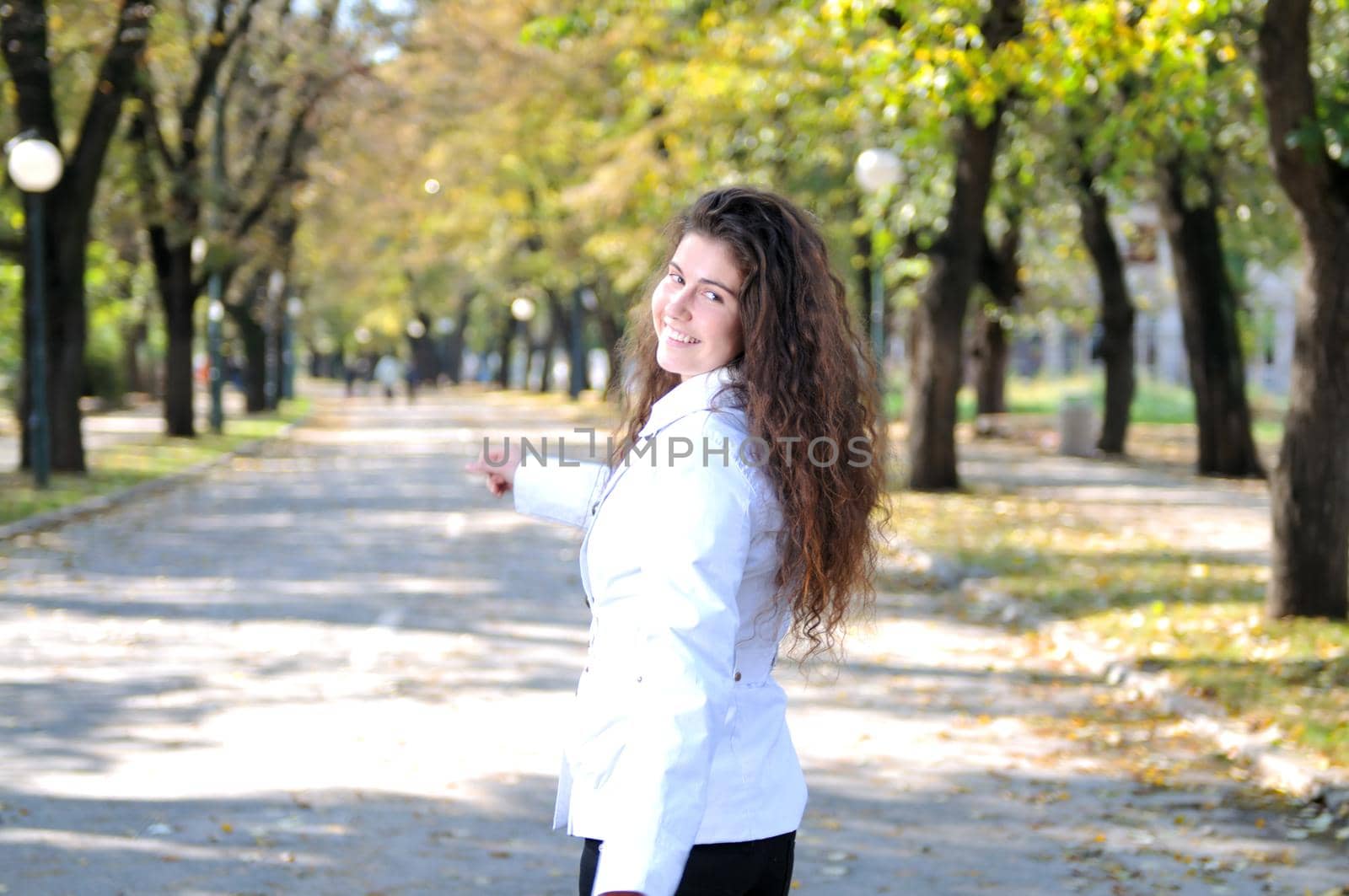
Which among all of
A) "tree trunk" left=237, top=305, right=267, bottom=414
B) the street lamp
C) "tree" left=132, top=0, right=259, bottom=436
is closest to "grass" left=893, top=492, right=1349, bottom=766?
"tree" left=132, top=0, right=259, bottom=436

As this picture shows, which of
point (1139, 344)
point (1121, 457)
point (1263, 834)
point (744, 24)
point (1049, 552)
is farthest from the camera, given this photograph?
point (1139, 344)

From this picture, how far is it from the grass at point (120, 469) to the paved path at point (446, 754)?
4808 mm

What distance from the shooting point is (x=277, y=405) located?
4975 cm

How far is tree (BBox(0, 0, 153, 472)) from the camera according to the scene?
67.9 feet

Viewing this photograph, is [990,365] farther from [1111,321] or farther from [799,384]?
[799,384]

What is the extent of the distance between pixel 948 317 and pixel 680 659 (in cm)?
1875

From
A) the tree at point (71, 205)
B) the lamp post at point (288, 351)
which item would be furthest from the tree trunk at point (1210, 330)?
the lamp post at point (288, 351)

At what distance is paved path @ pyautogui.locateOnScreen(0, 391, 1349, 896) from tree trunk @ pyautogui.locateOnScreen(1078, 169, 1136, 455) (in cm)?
1586

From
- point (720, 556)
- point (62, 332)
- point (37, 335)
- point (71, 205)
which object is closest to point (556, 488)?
point (720, 556)

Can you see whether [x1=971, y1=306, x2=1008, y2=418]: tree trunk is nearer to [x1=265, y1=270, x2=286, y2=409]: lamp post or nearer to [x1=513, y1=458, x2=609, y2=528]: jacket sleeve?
[x1=265, y1=270, x2=286, y2=409]: lamp post

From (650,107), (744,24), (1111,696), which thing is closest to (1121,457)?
(650,107)

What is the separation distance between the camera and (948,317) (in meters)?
20.6

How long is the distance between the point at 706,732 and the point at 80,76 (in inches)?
935

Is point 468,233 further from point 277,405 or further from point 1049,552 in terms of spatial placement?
point 1049,552
